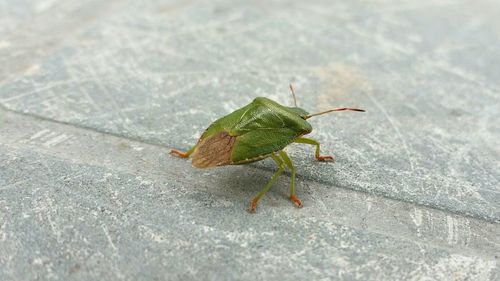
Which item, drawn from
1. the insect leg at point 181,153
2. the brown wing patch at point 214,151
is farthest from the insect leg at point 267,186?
the insect leg at point 181,153

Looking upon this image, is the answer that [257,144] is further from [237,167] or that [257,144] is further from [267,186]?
[237,167]

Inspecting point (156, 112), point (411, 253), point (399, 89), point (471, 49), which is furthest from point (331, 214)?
point (471, 49)

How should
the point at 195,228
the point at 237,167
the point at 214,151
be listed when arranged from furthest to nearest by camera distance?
1. the point at 237,167
2. the point at 214,151
3. the point at 195,228

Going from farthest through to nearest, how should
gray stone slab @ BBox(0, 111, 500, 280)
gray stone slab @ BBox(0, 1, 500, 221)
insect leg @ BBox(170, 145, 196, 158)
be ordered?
gray stone slab @ BBox(0, 1, 500, 221) → insect leg @ BBox(170, 145, 196, 158) → gray stone slab @ BBox(0, 111, 500, 280)

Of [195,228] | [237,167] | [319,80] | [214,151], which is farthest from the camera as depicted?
[319,80]

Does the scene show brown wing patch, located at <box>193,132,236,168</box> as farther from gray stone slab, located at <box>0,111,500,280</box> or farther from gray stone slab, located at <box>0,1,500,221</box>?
gray stone slab, located at <box>0,1,500,221</box>

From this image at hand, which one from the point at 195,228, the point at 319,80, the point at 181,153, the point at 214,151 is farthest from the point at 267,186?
the point at 319,80

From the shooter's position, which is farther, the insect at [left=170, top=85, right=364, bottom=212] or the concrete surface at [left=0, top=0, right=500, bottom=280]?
the insect at [left=170, top=85, right=364, bottom=212]

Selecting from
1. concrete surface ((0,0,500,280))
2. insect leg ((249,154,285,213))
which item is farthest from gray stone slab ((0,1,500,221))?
insect leg ((249,154,285,213))
